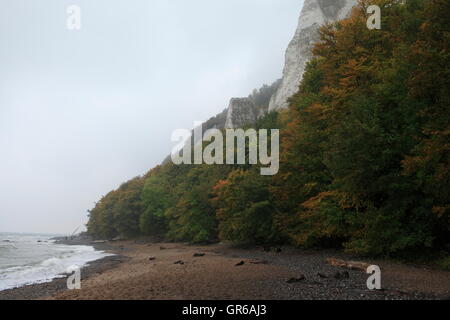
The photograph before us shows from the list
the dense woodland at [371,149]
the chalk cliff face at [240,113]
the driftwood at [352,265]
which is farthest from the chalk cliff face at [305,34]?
the driftwood at [352,265]

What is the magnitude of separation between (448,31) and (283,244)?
66.5 feet

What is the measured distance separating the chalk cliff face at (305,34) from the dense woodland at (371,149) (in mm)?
33910

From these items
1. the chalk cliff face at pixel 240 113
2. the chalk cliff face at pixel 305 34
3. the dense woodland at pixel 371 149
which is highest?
the chalk cliff face at pixel 305 34

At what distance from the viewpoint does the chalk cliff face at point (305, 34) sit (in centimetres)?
5759

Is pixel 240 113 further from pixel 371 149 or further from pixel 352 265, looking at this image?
pixel 352 265

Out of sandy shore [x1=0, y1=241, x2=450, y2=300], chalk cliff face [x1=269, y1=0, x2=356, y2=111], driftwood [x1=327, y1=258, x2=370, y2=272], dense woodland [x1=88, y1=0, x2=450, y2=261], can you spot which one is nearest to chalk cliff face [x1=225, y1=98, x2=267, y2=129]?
chalk cliff face [x1=269, y1=0, x2=356, y2=111]

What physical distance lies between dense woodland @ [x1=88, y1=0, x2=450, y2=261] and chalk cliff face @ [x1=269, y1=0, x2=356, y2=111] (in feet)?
111

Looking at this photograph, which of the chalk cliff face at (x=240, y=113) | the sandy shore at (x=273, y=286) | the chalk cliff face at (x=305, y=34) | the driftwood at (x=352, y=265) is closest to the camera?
the sandy shore at (x=273, y=286)

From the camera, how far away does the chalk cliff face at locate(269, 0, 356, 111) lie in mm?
57594

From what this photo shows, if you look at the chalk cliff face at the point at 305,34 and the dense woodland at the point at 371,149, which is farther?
the chalk cliff face at the point at 305,34

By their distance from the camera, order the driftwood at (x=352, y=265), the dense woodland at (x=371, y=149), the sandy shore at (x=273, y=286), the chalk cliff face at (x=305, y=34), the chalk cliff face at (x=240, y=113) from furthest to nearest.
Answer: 1. the chalk cliff face at (x=240, y=113)
2. the chalk cliff face at (x=305, y=34)
3. the driftwood at (x=352, y=265)
4. the dense woodland at (x=371, y=149)
5. the sandy shore at (x=273, y=286)

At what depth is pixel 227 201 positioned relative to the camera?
28875 mm

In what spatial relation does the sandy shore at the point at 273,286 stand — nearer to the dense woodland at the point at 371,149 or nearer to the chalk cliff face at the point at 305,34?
the dense woodland at the point at 371,149

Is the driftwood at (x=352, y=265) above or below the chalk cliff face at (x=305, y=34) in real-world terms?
below
